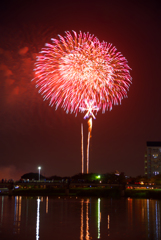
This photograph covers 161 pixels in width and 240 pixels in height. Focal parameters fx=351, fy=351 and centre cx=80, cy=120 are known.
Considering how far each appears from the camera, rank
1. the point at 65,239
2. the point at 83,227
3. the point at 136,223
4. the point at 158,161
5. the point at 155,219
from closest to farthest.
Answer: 1. the point at 65,239
2. the point at 83,227
3. the point at 136,223
4. the point at 155,219
5. the point at 158,161

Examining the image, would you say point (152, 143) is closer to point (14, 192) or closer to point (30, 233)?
point (14, 192)

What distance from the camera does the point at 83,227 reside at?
88.4 feet

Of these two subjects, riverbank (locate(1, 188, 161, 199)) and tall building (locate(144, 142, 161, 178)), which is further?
tall building (locate(144, 142, 161, 178))

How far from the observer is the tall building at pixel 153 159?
16475cm

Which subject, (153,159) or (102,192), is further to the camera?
(153,159)

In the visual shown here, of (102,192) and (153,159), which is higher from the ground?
(153,159)

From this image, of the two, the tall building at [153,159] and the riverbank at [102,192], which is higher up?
the tall building at [153,159]

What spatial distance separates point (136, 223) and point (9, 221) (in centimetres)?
1086

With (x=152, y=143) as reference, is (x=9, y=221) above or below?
below

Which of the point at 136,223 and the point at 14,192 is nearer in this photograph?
the point at 136,223

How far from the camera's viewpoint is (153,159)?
16500 centimetres

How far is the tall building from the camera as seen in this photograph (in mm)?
164750

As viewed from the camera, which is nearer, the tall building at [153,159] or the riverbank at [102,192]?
the riverbank at [102,192]

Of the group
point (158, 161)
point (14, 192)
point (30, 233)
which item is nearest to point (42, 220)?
point (30, 233)
